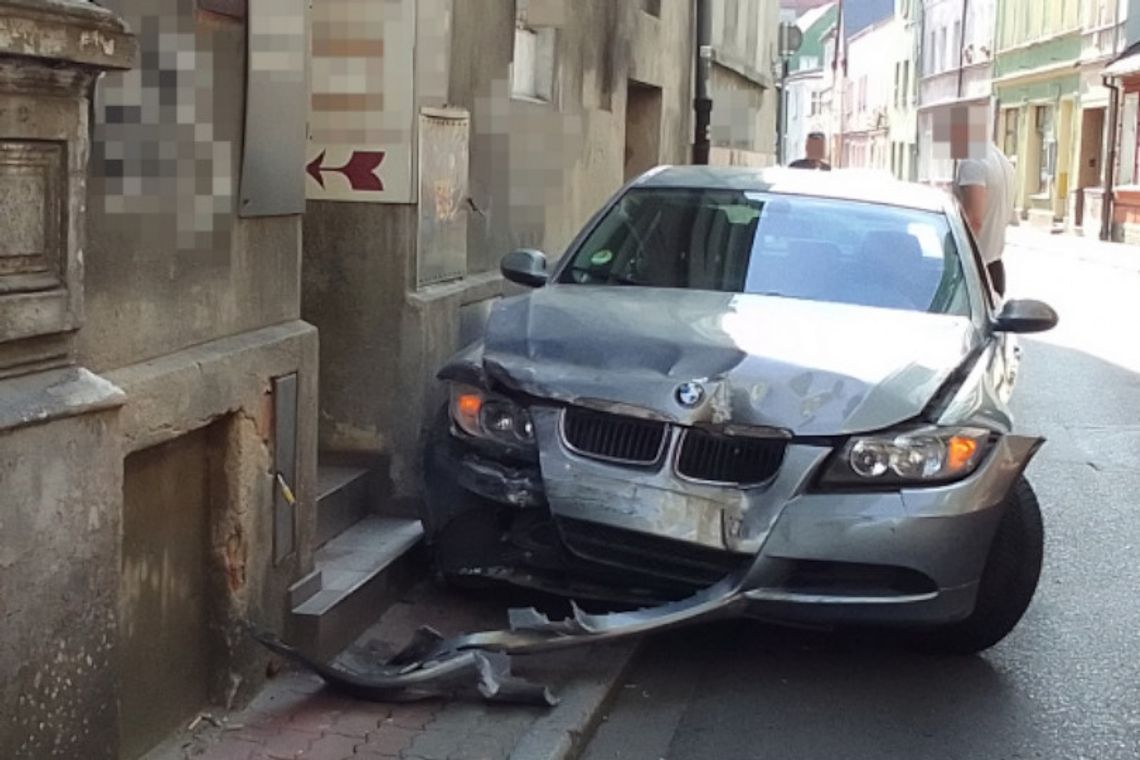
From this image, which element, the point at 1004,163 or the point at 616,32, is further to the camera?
the point at 616,32

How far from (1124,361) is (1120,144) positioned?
80.7 feet

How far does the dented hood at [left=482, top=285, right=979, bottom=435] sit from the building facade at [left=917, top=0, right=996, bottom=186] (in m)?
44.3

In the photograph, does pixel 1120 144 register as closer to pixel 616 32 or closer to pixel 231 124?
pixel 616 32

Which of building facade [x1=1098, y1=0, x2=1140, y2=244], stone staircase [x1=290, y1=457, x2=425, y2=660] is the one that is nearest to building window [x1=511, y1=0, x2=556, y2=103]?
stone staircase [x1=290, y1=457, x2=425, y2=660]

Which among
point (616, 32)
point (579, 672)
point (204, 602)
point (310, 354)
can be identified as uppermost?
point (616, 32)

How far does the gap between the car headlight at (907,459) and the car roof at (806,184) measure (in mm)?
2083

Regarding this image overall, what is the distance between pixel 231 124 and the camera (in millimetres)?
4785

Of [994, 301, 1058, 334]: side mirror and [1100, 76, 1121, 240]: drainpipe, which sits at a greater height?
[1100, 76, 1121, 240]: drainpipe

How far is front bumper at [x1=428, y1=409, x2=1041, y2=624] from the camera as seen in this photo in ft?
Answer: 16.6

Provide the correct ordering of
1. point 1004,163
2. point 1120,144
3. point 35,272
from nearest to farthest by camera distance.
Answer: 1. point 35,272
2. point 1004,163
3. point 1120,144

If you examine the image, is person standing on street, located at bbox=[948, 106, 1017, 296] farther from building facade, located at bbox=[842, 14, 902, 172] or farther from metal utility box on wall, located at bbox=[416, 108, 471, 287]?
building facade, located at bbox=[842, 14, 902, 172]

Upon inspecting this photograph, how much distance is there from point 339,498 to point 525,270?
1.28 meters

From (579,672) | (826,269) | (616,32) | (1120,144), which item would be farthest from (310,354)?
(1120,144)

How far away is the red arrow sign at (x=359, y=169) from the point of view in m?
6.70
